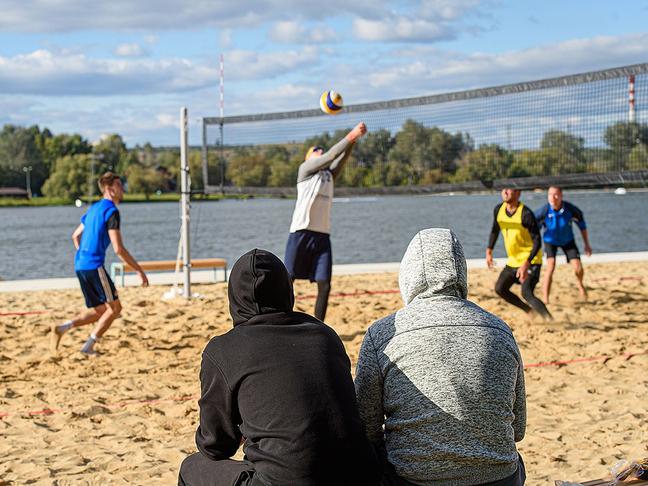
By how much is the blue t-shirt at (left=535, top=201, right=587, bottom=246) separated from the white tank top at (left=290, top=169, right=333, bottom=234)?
10.8 ft

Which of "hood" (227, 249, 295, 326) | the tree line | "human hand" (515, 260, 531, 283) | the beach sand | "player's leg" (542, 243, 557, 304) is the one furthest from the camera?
"player's leg" (542, 243, 557, 304)

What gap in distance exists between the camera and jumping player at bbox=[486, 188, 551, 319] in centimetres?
857

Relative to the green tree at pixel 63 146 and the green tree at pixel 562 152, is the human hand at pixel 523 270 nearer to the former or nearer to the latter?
the green tree at pixel 562 152

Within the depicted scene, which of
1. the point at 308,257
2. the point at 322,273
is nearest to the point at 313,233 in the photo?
the point at 308,257

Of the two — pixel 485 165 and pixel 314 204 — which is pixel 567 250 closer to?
pixel 485 165

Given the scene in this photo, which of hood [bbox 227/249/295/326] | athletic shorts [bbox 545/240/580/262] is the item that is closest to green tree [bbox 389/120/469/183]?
athletic shorts [bbox 545/240/580/262]

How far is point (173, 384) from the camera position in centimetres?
677

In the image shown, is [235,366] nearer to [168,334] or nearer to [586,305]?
[168,334]

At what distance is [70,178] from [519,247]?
8892cm

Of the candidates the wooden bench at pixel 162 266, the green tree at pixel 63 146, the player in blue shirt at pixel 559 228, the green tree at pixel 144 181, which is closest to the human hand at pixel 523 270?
the player in blue shirt at pixel 559 228

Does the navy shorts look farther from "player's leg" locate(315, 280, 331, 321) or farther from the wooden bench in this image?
the wooden bench

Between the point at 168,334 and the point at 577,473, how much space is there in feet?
16.1

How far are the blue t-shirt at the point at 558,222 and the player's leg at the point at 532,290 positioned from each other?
1487 mm

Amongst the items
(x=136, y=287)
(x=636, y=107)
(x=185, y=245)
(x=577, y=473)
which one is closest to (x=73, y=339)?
(x=185, y=245)
